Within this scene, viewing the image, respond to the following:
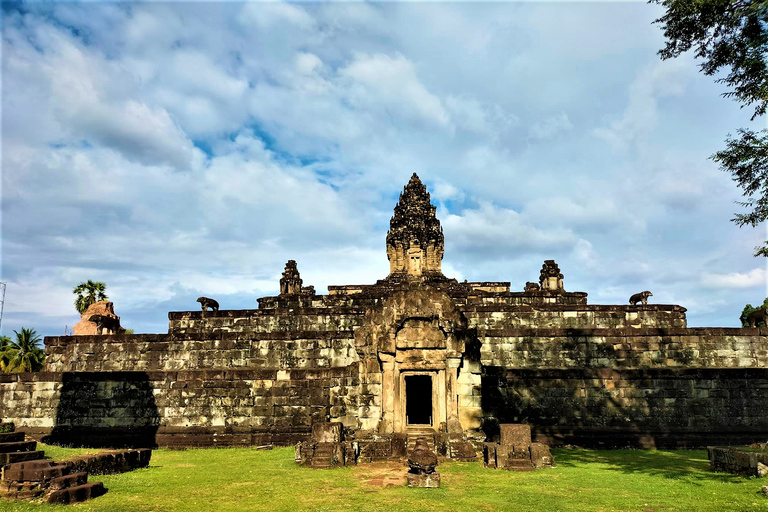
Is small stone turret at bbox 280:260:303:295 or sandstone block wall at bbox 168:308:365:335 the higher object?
small stone turret at bbox 280:260:303:295

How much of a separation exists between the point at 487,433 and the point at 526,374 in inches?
161

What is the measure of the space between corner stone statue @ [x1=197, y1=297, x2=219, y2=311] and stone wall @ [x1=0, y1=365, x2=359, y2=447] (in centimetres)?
542

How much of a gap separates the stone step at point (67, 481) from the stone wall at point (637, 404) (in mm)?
11791

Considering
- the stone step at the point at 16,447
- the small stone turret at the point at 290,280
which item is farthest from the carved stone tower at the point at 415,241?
the stone step at the point at 16,447

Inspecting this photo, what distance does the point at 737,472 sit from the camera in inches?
407

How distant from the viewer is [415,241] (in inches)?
1314

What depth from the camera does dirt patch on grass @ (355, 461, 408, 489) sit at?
10.1m

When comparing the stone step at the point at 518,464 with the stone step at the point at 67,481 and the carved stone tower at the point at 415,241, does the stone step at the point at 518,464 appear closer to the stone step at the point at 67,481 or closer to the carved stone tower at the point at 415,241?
the stone step at the point at 67,481

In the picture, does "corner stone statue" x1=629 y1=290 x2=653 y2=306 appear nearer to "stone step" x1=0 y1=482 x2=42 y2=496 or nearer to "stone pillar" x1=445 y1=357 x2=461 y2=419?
"stone pillar" x1=445 y1=357 x2=461 y2=419

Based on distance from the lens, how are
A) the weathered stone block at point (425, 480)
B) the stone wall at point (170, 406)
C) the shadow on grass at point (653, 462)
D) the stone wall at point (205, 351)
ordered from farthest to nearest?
the stone wall at point (205, 351)
the stone wall at point (170, 406)
the shadow on grass at point (653, 462)
the weathered stone block at point (425, 480)

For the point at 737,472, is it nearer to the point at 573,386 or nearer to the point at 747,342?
the point at 573,386

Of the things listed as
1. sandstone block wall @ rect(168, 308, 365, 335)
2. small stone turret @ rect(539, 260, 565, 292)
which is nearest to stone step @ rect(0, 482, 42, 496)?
sandstone block wall @ rect(168, 308, 365, 335)

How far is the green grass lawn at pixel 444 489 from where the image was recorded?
8203 millimetres

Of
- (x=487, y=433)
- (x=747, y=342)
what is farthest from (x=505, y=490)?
(x=747, y=342)
